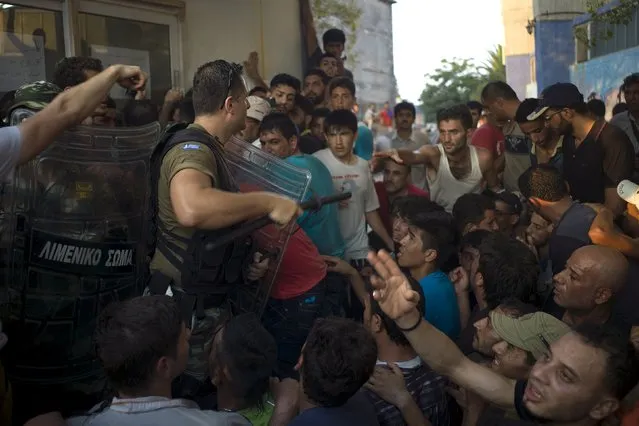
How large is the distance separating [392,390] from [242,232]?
32.3 inches

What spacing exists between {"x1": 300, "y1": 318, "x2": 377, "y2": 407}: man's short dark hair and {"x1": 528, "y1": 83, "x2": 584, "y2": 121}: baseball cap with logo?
104 inches

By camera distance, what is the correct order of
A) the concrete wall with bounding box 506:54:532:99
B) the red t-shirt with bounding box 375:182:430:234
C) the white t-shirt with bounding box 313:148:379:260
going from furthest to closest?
1. the concrete wall with bounding box 506:54:532:99
2. the red t-shirt with bounding box 375:182:430:234
3. the white t-shirt with bounding box 313:148:379:260

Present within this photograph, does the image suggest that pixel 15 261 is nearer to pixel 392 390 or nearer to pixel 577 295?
pixel 392 390

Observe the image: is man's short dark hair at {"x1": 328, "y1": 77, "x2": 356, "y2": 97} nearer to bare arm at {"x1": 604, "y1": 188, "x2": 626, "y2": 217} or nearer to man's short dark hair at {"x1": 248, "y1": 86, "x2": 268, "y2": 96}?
man's short dark hair at {"x1": 248, "y1": 86, "x2": 268, "y2": 96}

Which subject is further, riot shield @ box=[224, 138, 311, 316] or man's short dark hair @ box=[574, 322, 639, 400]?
riot shield @ box=[224, 138, 311, 316]

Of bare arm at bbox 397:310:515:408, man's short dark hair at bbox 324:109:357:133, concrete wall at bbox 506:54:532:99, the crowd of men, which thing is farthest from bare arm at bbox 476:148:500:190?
concrete wall at bbox 506:54:532:99

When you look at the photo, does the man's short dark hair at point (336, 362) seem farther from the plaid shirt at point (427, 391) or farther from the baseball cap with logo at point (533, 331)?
the baseball cap with logo at point (533, 331)

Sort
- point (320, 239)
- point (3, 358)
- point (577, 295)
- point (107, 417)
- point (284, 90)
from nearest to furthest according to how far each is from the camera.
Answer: point (107, 417) < point (3, 358) < point (577, 295) < point (320, 239) < point (284, 90)

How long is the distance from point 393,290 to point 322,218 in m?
2.05

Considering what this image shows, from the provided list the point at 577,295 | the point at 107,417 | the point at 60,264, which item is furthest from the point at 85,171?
the point at 577,295

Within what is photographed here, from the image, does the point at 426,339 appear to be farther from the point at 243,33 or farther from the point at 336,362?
the point at 243,33

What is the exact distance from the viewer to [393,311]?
2412mm

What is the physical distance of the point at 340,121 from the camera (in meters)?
5.03

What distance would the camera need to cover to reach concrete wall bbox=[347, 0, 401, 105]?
22.4 metres
